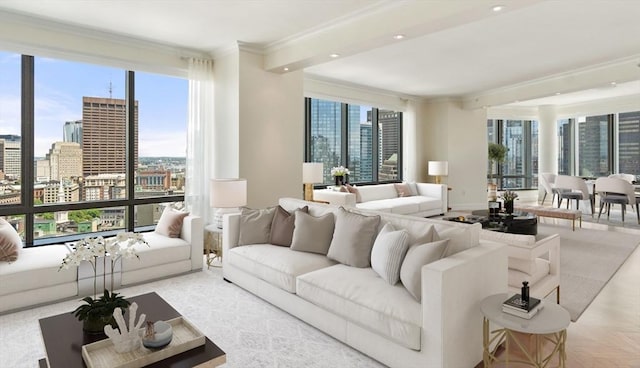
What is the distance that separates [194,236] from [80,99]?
92.7 inches

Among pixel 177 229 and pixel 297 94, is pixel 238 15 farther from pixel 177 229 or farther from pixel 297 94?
pixel 177 229

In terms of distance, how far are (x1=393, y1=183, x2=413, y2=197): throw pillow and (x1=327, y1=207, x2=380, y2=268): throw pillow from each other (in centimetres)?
529

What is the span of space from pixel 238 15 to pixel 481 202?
8.21 metres

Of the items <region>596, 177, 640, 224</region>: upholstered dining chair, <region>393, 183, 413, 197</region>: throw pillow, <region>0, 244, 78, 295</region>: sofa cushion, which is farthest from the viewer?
<region>393, 183, 413, 197</region>: throw pillow

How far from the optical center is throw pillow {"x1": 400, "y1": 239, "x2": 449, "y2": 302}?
2404mm

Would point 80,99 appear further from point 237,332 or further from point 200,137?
point 237,332

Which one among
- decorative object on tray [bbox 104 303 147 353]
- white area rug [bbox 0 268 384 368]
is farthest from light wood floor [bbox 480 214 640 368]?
decorative object on tray [bbox 104 303 147 353]

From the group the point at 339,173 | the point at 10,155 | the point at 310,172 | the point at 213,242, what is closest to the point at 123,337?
the point at 213,242

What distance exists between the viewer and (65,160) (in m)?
4.68

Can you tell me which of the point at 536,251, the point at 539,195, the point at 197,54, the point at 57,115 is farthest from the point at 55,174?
the point at 539,195

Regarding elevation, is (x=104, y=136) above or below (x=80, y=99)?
below

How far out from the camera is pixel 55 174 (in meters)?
4.59

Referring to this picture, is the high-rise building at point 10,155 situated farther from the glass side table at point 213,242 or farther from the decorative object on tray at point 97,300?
the decorative object on tray at point 97,300

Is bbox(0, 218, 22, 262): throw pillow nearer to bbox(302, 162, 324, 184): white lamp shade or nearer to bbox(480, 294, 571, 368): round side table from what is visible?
bbox(302, 162, 324, 184): white lamp shade
